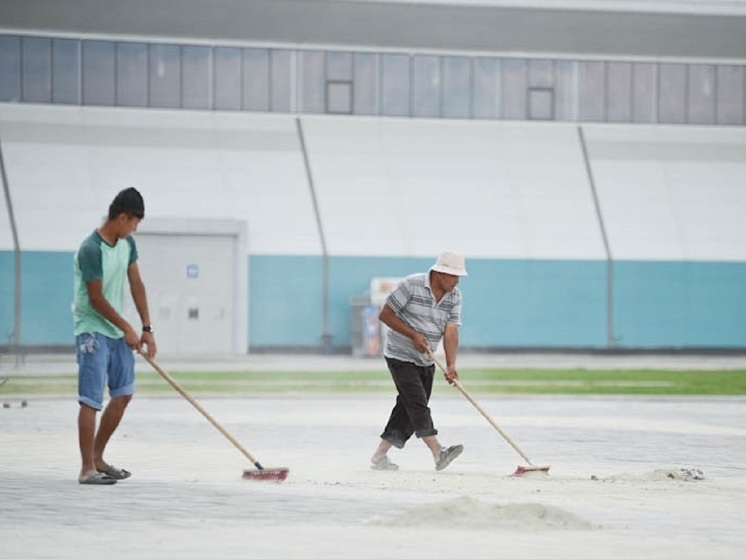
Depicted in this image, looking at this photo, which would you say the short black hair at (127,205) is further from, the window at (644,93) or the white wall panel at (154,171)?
the window at (644,93)

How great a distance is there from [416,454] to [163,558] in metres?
7.90

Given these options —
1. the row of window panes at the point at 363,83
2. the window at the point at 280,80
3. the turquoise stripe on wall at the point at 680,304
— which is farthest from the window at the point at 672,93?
the window at the point at 280,80

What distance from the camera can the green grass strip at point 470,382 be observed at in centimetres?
2861

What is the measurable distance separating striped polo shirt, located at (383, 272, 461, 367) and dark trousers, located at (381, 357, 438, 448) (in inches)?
3.6

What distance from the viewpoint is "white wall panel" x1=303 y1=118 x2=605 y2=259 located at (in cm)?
4850

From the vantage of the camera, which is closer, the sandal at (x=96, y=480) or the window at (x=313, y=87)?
the sandal at (x=96, y=480)

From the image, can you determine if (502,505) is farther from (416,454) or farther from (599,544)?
(416,454)

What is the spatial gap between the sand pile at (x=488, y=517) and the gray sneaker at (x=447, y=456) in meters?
3.22

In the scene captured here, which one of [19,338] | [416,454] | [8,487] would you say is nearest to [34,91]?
[19,338]

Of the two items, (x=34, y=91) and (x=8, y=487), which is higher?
(x=34, y=91)

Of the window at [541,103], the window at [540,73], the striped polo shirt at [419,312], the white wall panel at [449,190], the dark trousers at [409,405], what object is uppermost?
the window at [540,73]

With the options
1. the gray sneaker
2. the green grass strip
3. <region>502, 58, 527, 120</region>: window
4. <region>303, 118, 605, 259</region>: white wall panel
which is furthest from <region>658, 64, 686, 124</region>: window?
the gray sneaker

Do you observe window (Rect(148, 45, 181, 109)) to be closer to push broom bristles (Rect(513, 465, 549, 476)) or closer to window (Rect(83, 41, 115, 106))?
window (Rect(83, 41, 115, 106))

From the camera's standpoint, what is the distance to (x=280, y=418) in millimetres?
21344
